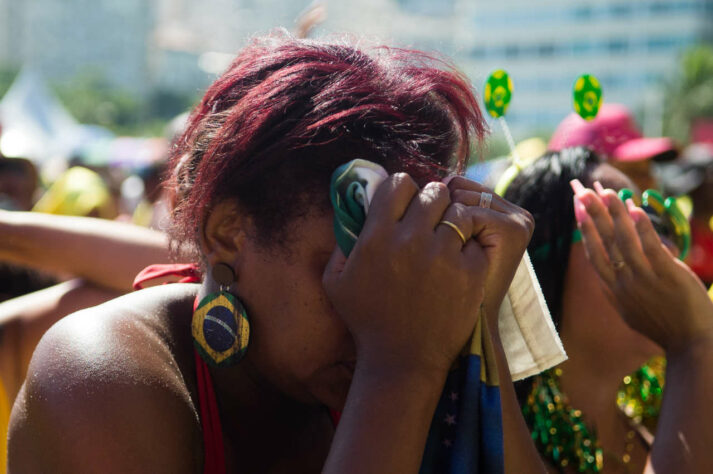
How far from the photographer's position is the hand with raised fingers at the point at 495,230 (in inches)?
50.2

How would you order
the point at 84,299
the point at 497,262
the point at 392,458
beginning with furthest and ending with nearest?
the point at 84,299 → the point at 497,262 → the point at 392,458

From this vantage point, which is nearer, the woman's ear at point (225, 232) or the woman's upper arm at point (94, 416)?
the woman's upper arm at point (94, 416)

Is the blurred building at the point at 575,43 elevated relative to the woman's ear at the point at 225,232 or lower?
lower

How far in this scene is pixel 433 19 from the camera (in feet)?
324

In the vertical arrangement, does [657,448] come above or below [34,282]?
above

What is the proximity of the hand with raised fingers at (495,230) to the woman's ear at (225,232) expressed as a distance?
16.1 inches

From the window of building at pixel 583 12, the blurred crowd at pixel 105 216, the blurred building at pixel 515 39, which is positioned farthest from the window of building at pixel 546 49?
the blurred crowd at pixel 105 216

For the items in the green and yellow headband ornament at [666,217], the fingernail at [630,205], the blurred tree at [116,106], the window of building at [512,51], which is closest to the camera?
the fingernail at [630,205]

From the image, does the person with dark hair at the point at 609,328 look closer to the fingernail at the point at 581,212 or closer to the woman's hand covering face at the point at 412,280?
the fingernail at the point at 581,212

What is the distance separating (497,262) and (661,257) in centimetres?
83

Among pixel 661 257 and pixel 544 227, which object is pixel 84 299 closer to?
pixel 544 227

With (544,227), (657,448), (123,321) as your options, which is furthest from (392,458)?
(544,227)

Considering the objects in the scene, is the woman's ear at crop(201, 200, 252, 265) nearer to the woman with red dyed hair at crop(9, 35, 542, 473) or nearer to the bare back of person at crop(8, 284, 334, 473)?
the woman with red dyed hair at crop(9, 35, 542, 473)

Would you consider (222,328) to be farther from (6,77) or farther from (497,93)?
(6,77)
